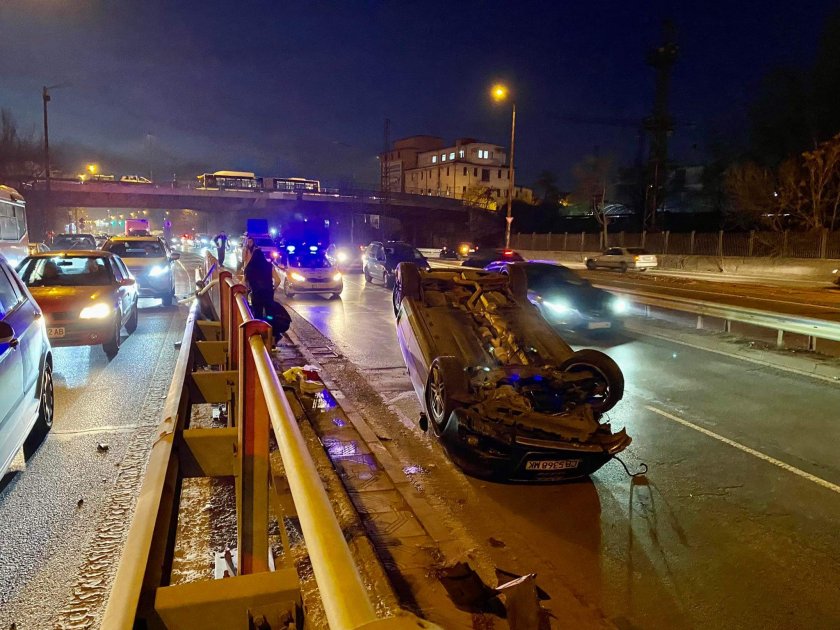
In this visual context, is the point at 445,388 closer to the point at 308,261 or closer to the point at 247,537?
the point at 247,537

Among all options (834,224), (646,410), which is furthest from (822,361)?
(834,224)

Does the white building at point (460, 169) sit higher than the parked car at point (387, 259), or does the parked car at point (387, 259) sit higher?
the white building at point (460, 169)

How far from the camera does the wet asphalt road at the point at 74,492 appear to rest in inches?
146

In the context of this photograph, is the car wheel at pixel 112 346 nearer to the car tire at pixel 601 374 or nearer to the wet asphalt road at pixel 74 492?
the wet asphalt road at pixel 74 492

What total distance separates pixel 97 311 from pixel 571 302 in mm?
8653

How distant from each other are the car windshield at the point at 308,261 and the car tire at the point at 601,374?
13.7 m

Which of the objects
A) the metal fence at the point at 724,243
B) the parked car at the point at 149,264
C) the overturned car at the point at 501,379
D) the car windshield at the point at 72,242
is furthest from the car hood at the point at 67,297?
the metal fence at the point at 724,243

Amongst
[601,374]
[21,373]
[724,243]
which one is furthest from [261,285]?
[724,243]

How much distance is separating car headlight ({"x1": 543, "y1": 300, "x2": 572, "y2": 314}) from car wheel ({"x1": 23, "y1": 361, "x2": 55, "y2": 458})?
29.1 ft

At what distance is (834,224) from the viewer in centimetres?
3628

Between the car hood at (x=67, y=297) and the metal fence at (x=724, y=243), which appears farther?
the metal fence at (x=724, y=243)

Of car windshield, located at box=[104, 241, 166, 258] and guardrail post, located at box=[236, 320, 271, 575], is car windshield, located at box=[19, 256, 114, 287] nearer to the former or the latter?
car windshield, located at box=[104, 241, 166, 258]

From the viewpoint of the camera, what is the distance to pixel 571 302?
1243cm

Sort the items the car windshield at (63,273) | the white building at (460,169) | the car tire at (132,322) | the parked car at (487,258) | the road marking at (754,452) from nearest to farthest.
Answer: the road marking at (754,452)
the car windshield at (63,273)
the car tire at (132,322)
the parked car at (487,258)
the white building at (460,169)
